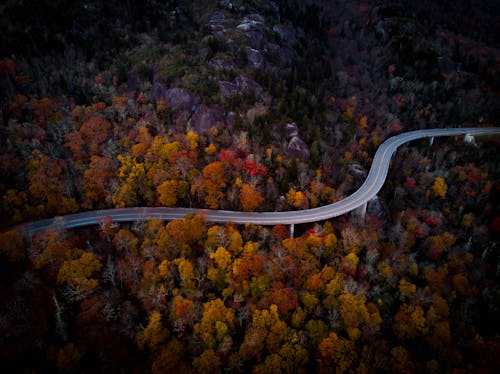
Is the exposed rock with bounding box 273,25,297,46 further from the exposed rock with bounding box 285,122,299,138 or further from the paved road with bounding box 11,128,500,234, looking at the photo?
the paved road with bounding box 11,128,500,234

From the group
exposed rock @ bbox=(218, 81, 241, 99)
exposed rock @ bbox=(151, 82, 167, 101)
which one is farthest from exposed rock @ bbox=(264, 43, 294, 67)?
exposed rock @ bbox=(151, 82, 167, 101)

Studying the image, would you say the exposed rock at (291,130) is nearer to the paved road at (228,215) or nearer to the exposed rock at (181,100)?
the paved road at (228,215)

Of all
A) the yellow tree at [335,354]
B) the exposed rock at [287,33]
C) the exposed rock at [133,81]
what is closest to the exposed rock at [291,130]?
the exposed rock at [287,33]

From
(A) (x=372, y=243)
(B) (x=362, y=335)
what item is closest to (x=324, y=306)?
(B) (x=362, y=335)

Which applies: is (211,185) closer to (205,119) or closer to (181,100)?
(205,119)

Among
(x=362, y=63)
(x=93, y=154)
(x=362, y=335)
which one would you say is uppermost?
(x=362, y=63)

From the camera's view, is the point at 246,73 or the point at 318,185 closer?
the point at 318,185

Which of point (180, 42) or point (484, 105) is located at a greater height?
point (180, 42)

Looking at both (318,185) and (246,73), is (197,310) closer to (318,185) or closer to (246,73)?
(318,185)

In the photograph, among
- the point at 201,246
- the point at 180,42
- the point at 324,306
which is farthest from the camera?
the point at 180,42
